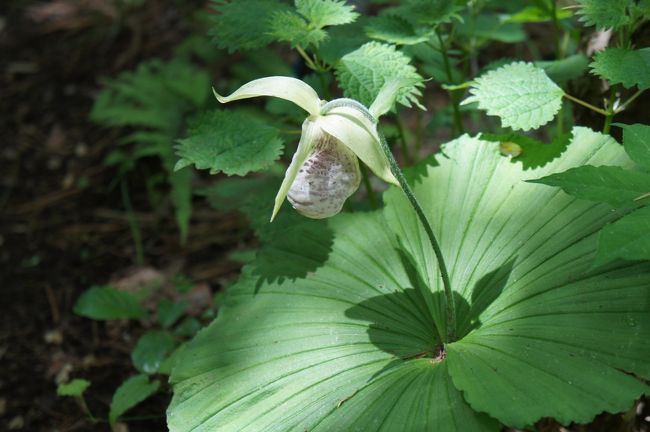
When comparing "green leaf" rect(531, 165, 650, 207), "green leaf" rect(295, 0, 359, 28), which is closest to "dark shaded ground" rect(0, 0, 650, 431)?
"green leaf" rect(531, 165, 650, 207)

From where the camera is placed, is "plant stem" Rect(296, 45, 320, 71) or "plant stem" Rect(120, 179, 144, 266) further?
"plant stem" Rect(120, 179, 144, 266)

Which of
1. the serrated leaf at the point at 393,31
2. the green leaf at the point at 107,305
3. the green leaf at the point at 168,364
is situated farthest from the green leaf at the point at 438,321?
the green leaf at the point at 107,305

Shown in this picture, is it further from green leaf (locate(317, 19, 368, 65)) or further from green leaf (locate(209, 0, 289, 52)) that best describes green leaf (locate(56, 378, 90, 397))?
green leaf (locate(317, 19, 368, 65))

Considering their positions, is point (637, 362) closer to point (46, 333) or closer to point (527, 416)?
point (527, 416)

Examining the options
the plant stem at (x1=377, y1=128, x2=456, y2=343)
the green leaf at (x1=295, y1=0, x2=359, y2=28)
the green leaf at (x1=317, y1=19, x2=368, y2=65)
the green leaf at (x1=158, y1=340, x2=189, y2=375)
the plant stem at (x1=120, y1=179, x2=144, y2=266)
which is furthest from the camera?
the plant stem at (x1=120, y1=179, x2=144, y2=266)

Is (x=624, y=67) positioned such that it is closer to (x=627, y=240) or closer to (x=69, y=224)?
(x=627, y=240)

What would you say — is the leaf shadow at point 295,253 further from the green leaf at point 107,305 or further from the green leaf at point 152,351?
the green leaf at point 107,305

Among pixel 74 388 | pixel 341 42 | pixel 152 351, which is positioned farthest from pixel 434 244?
pixel 74 388
